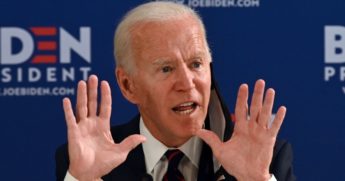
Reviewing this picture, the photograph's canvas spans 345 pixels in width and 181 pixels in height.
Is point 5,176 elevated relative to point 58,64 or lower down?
lower down

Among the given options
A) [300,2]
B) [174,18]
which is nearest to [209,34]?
[300,2]

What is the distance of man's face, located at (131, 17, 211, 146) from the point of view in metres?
1.88

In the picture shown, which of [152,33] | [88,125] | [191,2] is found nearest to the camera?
[88,125]

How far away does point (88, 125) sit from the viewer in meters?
1.79

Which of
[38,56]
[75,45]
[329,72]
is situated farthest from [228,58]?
[38,56]

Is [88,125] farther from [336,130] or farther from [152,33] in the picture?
[336,130]

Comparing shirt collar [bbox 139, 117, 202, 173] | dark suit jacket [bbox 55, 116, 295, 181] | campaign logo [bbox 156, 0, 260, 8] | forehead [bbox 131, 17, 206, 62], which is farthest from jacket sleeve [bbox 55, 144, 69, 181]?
campaign logo [bbox 156, 0, 260, 8]

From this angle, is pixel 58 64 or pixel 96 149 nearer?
pixel 96 149

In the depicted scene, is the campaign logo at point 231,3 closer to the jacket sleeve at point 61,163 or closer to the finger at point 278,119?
the jacket sleeve at point 61,163

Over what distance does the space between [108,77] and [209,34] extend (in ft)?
1.10

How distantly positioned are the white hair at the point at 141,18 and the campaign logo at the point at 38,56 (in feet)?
1.93

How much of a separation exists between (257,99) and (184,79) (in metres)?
0.20

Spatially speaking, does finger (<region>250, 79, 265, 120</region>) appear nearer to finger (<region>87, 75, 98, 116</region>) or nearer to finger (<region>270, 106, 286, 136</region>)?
finger (<region>270, 106, 286, 136</region>)

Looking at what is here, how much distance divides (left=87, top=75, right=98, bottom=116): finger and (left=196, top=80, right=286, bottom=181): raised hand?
0.83 feet
